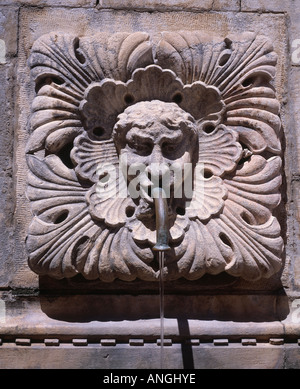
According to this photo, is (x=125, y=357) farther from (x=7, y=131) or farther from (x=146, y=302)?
(x=7, y=131)

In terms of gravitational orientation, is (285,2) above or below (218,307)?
above

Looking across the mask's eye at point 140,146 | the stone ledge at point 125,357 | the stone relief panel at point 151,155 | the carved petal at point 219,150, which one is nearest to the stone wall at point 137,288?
the stone ledge at point 125,357

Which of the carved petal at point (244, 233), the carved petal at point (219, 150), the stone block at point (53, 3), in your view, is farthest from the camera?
the stone block at point (53, 3)

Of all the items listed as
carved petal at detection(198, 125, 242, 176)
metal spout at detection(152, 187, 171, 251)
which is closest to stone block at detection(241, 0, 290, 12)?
carved petal at detection(198, 125, 242, 176)

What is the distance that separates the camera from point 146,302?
7.88ft

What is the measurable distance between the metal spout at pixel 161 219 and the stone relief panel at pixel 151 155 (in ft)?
0.10

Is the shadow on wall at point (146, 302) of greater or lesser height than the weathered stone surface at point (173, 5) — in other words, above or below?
below

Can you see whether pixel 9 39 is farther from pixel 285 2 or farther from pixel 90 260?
pixel 285 2

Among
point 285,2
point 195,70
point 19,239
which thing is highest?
point 285,2

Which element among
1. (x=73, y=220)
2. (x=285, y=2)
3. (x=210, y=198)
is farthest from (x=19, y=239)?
(x=285, y=2)

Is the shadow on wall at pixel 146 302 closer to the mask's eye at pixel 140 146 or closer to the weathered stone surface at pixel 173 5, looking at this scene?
the mask's eye at pixel 140 146

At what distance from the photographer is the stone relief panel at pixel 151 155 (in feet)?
7.57

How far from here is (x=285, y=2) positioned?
106 inches
